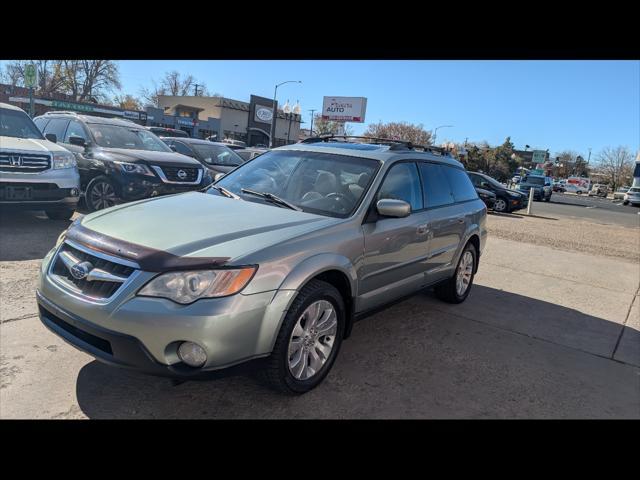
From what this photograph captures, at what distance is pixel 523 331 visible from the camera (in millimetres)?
4996

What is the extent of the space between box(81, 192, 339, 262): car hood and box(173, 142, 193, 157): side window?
8.09 m

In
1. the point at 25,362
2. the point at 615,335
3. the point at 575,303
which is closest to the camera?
the point at 25,362

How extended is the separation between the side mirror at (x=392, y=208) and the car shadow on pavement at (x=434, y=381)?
1233 mm

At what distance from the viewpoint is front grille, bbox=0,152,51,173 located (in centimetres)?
646

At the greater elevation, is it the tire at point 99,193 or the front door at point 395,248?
the front door at point 395,248

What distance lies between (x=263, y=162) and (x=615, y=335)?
4.32 m

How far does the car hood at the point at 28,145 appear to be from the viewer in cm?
662

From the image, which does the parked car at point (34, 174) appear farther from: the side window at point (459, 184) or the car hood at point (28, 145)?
the side window at point (459, 184)

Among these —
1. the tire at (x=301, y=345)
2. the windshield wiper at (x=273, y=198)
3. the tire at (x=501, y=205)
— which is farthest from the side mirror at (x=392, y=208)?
the tire at (x=501, y=205)

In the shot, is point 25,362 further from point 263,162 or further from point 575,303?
point 575,303

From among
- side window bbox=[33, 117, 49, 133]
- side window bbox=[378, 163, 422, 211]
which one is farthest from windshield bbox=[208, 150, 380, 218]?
side window bbox=[33, 117, 49, 133]

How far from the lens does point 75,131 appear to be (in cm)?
878

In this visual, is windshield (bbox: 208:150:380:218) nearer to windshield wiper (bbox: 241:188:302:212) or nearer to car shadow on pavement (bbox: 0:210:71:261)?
windshield wiper (bbox: 241:188:302:212)
